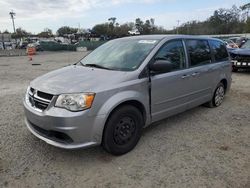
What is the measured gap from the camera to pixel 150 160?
347cm

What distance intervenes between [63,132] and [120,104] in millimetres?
867

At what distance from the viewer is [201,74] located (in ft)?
16.3

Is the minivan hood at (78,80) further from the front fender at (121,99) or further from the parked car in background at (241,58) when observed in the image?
the parked car in background at (241,58)

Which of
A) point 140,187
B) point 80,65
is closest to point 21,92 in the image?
point 80,65

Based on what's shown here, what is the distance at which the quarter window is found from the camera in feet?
13.7

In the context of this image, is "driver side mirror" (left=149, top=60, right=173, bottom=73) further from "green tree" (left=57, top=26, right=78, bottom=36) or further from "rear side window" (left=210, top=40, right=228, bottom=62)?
"green tree" (left=57, top=26, right=78, bottom=36)

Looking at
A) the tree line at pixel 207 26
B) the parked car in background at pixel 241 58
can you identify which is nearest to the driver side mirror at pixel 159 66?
the parked car in background at pixel 241 58

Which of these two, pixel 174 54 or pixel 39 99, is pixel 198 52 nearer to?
pixel 174 54

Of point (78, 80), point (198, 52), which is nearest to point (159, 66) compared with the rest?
point (78, 80)

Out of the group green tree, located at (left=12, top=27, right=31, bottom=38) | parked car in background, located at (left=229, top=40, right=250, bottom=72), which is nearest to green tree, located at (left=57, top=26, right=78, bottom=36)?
green tree, located at (left=12, top=27, right=31, bottom=38)

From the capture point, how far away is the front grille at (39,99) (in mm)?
3285

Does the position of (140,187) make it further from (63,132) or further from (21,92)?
(21,92)

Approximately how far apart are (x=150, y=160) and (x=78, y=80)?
151cm

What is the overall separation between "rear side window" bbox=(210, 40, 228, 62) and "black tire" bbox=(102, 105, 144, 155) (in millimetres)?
2844
